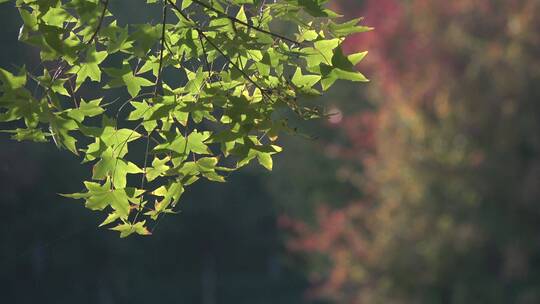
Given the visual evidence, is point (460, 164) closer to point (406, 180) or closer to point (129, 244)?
point (406, 180)

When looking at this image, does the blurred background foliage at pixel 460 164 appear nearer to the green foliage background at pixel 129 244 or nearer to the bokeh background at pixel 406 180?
the bokeh background at pixel 406 180

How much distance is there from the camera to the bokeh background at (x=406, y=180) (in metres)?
22.0

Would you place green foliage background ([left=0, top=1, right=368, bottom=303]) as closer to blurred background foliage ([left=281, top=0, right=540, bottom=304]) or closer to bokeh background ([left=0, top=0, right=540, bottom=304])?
bokeh background ([left=0, top=0, right=540, bottom=304])

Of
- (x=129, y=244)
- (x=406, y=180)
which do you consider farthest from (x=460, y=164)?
(x=129, y=244)

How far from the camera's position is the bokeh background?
21953mm

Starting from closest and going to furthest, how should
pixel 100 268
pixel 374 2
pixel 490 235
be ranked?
pixel 490 235 < pixel 374 2 < pixel 100 268

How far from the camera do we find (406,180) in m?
23.8

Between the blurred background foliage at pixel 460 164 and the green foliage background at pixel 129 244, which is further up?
the blurred background foliage at pixel 460 164

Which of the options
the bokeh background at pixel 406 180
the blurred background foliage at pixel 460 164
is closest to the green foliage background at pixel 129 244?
the bokeh background at pixel 406 180

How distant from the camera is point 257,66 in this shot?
482cm

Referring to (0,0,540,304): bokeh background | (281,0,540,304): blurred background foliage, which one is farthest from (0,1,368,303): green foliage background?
(281,0,540,304): blurred background foliage

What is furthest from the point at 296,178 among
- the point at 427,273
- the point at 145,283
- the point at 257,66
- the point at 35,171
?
the point at 257,66

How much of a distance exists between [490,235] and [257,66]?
722 inches

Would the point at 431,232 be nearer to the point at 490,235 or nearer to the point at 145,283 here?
the point at 490,235
